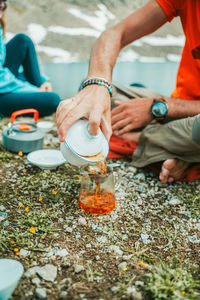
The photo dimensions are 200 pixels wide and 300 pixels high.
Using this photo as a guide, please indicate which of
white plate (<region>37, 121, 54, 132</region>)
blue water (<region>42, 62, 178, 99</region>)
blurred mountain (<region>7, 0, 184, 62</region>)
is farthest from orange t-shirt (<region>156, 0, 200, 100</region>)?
blurred mountain (<region>7, 0, 184, 62</region>)

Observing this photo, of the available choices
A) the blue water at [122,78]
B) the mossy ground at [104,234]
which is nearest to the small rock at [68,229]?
the mossy ground at [104,234]

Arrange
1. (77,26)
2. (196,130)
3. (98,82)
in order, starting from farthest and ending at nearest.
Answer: (77,26) → (196,130) → (98,82)

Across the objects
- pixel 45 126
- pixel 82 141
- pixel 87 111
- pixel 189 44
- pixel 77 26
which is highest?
pixel 189 44

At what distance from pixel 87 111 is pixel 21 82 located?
8.54 feet

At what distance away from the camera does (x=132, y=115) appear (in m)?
2.51

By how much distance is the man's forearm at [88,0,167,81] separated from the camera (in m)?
2.01

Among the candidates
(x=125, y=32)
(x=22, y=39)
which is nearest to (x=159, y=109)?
(x=125, y=32)

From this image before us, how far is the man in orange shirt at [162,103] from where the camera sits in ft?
6.75

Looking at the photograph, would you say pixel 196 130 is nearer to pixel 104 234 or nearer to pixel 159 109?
pixel 159 109

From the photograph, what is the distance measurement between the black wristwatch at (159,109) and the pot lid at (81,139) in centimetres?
112

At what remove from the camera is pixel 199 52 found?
2.32 meters

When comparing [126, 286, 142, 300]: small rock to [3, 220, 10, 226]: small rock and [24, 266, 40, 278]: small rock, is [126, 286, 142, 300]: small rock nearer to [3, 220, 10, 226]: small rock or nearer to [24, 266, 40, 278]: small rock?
[24, 266, 40, 278]: small rock

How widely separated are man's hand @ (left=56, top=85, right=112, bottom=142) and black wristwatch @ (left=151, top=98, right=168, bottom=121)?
0.99 m

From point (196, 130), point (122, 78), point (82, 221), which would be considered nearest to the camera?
point (82, 221)
